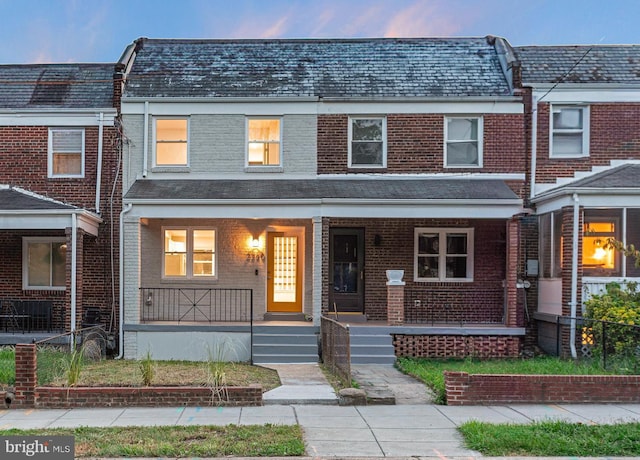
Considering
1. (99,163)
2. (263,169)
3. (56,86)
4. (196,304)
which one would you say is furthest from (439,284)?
(56,86)

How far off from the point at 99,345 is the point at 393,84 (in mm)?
9681

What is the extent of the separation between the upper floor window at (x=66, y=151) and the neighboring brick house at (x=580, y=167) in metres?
11.5

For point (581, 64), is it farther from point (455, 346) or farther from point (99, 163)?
point (99, 163)

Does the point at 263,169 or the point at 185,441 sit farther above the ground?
the point at 263,169

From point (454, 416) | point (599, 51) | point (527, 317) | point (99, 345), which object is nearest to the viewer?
point (454, 416)

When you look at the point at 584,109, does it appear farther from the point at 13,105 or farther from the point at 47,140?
the point at 13,105

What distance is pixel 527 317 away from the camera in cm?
1481

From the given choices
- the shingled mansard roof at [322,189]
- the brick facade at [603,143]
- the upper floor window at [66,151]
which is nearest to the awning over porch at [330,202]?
the shingled mansard roof at [322,189]

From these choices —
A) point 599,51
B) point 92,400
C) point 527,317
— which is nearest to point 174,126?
point 92,400

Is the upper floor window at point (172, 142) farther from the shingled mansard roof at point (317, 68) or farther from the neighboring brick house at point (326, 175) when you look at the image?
the shingled mansard roof at point (317, 68)

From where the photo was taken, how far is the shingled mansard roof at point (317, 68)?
608 inches

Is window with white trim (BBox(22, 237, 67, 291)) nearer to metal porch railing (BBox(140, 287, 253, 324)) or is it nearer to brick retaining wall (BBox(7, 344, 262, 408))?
metal porch railing (BBox(140, 287, 253, 324))

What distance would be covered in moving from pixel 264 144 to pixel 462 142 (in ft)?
16.6

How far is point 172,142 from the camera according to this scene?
15.4 metres
